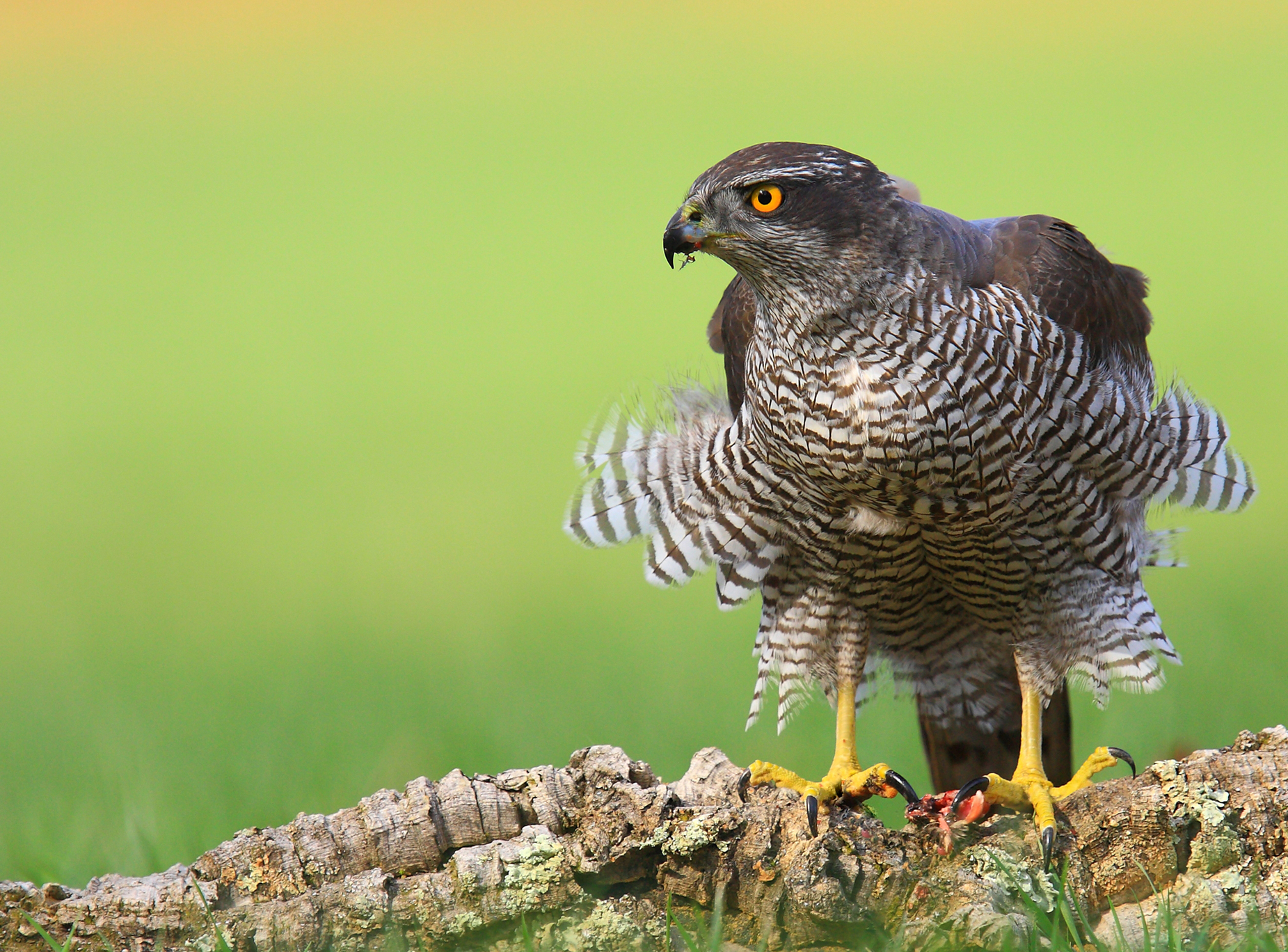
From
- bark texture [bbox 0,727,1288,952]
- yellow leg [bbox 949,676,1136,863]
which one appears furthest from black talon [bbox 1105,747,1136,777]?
bark texture [bbox 0,727,1288,952]

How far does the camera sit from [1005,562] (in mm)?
3492

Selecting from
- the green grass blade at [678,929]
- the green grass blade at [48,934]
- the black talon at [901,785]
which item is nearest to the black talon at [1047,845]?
the black talon at [901,785]

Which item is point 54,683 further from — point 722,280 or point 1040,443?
point 722,280

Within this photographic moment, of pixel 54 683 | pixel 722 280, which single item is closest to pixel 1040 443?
pixel 54 683

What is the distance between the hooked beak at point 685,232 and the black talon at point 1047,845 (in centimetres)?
177

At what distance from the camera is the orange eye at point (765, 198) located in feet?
10.9

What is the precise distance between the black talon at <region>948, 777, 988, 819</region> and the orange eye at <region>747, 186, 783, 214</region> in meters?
1.60

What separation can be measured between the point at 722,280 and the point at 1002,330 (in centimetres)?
1457

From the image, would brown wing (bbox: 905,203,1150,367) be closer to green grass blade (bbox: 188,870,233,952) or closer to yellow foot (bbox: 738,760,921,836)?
yellow foot (bbox: 738,760,921,836)

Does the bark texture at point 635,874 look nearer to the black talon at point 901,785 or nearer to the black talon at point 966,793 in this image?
the black talon at point 966,793

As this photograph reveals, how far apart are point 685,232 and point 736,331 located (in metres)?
0.58

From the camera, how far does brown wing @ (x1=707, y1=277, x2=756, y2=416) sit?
382cm

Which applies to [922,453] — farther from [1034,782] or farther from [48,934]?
[48,934]

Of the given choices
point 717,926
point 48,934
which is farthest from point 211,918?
point 717,926
